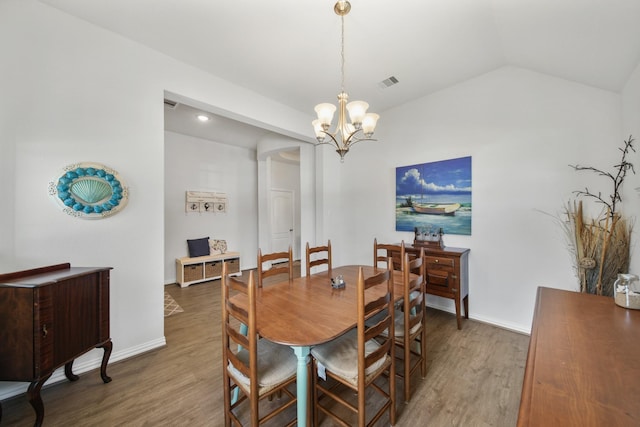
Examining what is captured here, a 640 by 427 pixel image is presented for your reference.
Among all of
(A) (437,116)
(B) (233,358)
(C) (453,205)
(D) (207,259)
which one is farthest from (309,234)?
(B) (233,358)

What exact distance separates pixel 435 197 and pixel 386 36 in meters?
2.04

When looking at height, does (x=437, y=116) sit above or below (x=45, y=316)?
above

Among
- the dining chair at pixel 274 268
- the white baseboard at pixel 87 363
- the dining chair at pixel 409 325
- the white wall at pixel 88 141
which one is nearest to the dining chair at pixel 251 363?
the dining chair at pixel 274 268

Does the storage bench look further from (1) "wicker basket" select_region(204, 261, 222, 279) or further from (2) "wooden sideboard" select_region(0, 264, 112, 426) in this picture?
(2) "wooden sideboard" select_region(0, 264, 112, 426)

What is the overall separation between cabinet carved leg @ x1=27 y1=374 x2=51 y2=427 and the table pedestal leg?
5.21 ft

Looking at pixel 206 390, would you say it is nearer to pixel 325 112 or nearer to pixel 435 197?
pixel 325 112

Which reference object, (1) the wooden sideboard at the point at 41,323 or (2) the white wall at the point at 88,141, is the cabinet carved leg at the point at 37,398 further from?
(2) the white wall at the point at 88,141

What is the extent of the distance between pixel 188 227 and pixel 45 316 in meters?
3.63

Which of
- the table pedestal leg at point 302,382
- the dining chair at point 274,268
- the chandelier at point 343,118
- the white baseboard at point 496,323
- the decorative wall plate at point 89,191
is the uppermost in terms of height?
the chandelier at point 343,118

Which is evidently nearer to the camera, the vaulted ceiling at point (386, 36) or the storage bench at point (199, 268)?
the vaulted ceiling at point (386, 36)

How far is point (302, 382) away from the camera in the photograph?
1.30m

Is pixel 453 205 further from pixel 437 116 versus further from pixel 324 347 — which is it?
pixel 324 347

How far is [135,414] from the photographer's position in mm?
1645

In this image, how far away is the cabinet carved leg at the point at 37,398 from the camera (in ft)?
4.78
